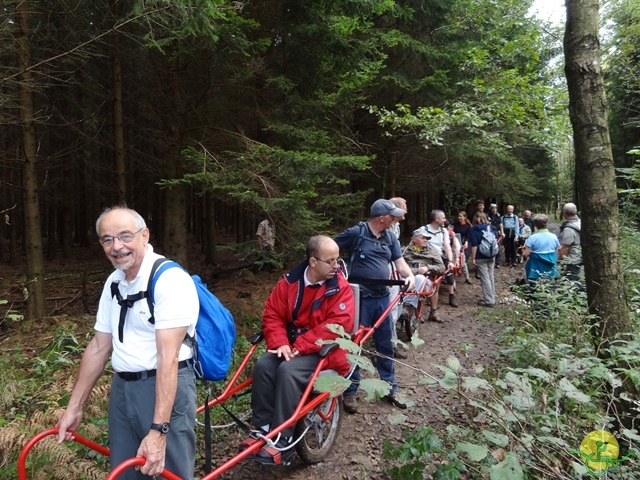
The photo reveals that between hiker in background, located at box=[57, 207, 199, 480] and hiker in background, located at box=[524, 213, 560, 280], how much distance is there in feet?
22.4

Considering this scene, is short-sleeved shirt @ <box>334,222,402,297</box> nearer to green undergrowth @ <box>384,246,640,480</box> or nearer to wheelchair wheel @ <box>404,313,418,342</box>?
green undergrowth @ <box>384,246,640,480</box>

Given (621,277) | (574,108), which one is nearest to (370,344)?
(621,277)

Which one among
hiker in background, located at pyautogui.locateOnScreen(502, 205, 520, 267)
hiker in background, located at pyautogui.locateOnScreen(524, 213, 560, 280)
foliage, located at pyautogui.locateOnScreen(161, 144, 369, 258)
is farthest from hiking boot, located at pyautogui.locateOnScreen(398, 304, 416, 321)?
hiker in background, located at pyautogui.locateOnScreen(502, 205, 520, 267)

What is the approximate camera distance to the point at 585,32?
130 inches

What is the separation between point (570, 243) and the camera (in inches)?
281

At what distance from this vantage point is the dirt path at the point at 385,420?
361 centimetres

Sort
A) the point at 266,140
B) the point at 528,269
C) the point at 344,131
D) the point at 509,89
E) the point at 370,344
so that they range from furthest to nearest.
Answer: the point at 344,131 < the point at 509,89 < the point at 266,140 < the point at 528,269 < the point at 370,344

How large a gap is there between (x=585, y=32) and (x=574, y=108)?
0.61 m

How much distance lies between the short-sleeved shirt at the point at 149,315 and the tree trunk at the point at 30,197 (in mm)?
6007

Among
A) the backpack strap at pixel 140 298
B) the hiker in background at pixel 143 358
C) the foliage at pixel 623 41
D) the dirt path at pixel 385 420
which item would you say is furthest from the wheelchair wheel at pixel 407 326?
the foliage at pixel 623 41

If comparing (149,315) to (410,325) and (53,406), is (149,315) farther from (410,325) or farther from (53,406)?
(410,325)

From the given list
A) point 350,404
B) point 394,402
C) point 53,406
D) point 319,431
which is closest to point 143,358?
point 319,431

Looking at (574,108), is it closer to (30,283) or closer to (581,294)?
(581,294)

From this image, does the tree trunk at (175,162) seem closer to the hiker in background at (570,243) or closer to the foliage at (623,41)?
the hiker in background at (570,243)
